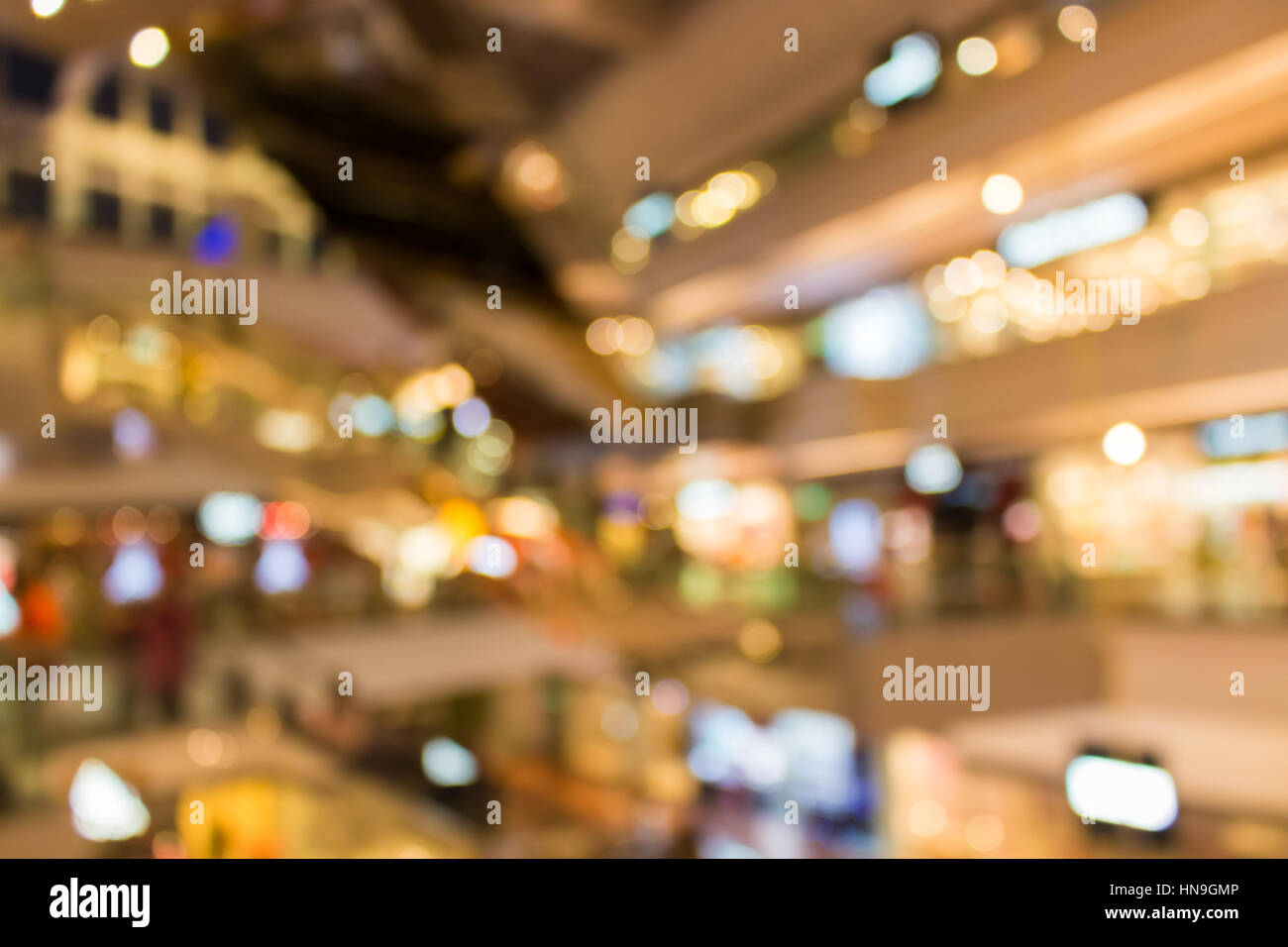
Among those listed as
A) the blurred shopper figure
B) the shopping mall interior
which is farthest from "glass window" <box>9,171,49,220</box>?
the blurred shopper figure

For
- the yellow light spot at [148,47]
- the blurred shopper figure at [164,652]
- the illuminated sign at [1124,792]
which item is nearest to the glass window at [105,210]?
the blurred shopper figure at [164,652]

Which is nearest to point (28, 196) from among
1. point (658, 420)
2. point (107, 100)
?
point (107, 100)

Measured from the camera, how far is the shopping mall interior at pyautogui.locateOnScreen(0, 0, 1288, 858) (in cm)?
626

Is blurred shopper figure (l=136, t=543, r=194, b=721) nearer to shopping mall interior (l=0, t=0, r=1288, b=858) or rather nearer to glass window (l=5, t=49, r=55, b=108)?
shopping mall interior (l=0, t=0, r=1288, b=858)

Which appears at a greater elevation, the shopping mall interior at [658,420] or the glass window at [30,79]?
the glass window at [30,79]

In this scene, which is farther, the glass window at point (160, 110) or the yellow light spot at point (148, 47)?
the glass window at point (160, 110)

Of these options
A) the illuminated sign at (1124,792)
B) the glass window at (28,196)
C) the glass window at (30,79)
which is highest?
the glass window at (30,79)

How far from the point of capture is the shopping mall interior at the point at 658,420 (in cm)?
626

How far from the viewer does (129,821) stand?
21.5ft

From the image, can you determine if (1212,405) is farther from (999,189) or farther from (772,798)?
(772,798)

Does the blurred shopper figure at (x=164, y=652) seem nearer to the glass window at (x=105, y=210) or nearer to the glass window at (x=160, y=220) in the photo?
the glass window at (x=160, y=220)

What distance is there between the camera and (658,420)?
10.2 m

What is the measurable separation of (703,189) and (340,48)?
383cm

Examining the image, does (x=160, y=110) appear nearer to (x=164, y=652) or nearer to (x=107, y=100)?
(x=107, y=100)
